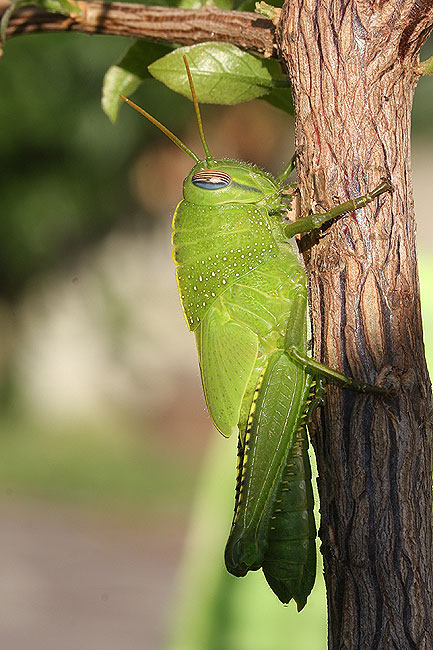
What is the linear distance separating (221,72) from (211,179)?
0.50ft

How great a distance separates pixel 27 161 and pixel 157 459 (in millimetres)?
2331

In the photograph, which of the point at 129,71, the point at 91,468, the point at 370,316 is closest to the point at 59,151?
the point at 91,468

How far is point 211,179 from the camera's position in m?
0.92

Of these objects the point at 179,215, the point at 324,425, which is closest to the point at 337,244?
the point at 324,425

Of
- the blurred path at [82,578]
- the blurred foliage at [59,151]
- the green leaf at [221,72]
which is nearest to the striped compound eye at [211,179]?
the green leaf at [221,72]

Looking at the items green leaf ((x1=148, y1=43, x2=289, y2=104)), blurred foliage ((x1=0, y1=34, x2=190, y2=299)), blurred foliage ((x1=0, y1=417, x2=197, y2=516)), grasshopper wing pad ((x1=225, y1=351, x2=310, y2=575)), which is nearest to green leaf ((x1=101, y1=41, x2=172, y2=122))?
green leaf ((x1=148, y1=43, x2=289, y2=104))

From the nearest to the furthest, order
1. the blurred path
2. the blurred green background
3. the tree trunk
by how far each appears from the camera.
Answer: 1. the tree trunk
2. the blurred path
3. the blurred green background

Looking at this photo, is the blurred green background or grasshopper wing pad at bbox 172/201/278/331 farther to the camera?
the blurred green background

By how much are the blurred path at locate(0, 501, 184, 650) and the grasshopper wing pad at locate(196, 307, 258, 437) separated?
250 cm

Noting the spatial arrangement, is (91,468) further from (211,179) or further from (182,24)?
(182,24)

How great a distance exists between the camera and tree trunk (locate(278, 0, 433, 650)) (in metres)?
0.63

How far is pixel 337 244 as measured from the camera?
68 centimetres

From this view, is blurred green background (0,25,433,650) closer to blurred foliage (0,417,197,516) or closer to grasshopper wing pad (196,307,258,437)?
blurred foliage (0,417,197,516)

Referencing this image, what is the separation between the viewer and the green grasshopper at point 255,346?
0.88 meters
